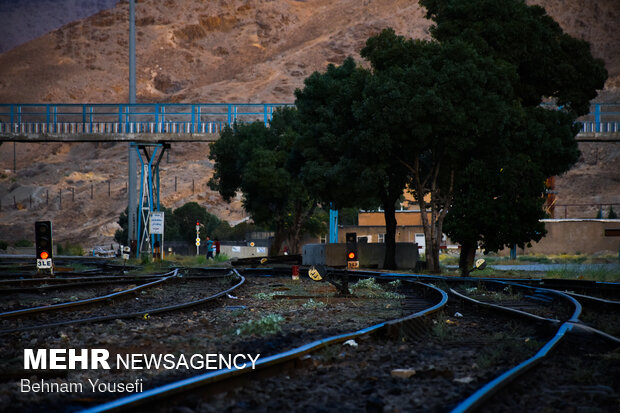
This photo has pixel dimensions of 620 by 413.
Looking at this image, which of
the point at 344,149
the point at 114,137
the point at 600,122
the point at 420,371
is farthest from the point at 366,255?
the point at 420,371

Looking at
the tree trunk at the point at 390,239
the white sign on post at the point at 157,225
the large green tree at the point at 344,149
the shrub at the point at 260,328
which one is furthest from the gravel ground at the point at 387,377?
the white sign on post at the point at 157,225

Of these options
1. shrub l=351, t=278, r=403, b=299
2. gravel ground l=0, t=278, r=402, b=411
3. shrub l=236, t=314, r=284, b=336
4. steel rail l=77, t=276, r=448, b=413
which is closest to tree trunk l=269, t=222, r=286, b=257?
shrub l=351, t=278, r=403, b=299

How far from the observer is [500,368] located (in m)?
6.57

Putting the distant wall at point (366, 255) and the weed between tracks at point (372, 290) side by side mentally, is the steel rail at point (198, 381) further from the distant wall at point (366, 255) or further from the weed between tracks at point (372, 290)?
the distant wall at point (366, 255)

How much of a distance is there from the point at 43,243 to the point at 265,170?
24.5 meters

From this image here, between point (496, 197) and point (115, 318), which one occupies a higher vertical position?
point (496, 197)

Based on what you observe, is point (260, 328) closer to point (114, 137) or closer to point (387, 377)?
point (387, 377)

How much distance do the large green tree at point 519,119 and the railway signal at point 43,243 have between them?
1404 cm

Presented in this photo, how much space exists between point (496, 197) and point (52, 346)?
22.6 m

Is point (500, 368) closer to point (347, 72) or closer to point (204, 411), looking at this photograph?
point (204, 411)

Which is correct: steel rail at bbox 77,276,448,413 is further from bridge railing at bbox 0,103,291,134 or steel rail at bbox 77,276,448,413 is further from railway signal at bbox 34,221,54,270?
bridge railing at bbox 0,103,291,134

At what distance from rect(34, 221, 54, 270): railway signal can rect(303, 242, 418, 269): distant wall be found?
14281 mm

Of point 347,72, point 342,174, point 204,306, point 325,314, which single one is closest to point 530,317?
point 325,314

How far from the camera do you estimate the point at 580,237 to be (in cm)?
6944
